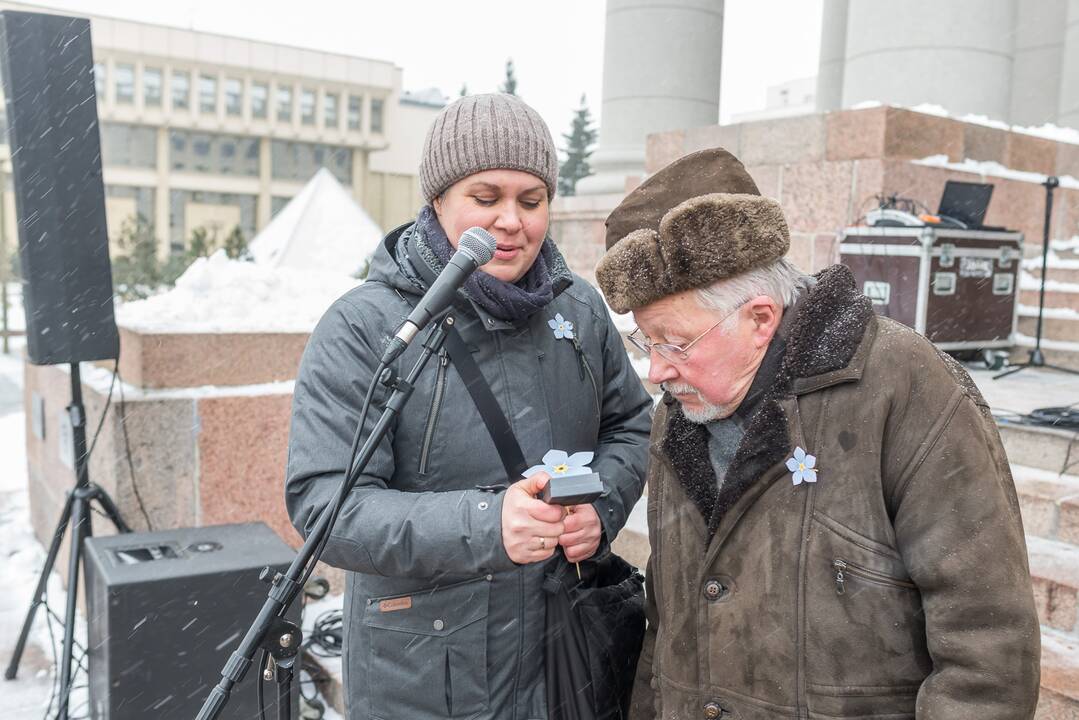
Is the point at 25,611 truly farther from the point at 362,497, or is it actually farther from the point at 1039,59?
the point at 1039,59

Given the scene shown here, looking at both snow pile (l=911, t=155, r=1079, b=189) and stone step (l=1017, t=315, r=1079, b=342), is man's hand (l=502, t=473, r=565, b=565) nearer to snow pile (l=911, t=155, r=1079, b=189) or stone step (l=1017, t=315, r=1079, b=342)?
snow pile (l=911, t=155, r=1079, b=189)

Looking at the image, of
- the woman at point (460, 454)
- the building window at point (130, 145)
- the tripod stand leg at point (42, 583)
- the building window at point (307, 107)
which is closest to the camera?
the woman at point (460, 454)

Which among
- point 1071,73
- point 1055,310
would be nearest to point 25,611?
point 1055,310

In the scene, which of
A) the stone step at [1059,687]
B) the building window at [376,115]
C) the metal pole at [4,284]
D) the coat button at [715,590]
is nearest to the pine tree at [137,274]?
the metal pole at [4,284]

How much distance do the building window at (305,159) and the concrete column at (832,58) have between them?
44.9m

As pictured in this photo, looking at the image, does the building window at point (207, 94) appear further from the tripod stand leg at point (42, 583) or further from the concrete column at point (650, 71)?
the tripod stand leg at point (42, 583)

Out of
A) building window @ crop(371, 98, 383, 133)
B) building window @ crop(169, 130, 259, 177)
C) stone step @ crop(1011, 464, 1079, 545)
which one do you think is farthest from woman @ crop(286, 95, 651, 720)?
building window @ crop(371, 98, 383, 133)

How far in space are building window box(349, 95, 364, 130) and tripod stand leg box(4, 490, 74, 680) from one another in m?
53.7

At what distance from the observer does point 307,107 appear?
53562mm

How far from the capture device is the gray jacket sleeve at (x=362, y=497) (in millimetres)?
1765

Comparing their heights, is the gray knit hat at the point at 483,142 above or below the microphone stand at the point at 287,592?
above

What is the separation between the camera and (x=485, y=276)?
2025 mm

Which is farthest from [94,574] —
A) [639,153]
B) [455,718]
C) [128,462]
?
[639,153]

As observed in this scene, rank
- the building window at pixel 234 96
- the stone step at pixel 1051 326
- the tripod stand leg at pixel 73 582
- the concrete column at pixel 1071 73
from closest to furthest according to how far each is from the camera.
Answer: the tripod stand leg at pixel 73 582 → the stone step at pixel 1051 326 → the concrete column at pixel 1071 73 → the building window at pixel 234 96
